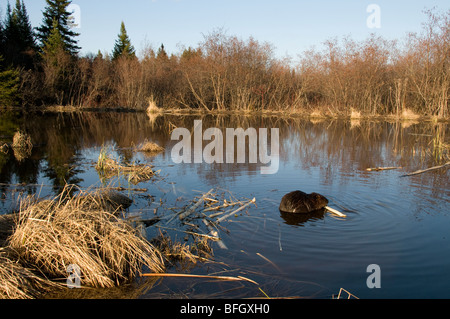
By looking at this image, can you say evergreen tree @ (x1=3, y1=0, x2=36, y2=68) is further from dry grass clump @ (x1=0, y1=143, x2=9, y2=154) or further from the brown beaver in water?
the brown beaver in water

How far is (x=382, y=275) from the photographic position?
14.9 ft

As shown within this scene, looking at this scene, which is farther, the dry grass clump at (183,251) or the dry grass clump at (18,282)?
the dry grass clump at (183,251)

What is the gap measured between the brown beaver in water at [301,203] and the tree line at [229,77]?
25761mm

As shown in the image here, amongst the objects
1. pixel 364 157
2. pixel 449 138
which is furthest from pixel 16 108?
pixel 449 138

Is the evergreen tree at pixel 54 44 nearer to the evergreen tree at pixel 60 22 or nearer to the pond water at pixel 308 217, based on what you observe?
the evergreen tree at pixel 60 22

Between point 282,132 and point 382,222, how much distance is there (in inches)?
563

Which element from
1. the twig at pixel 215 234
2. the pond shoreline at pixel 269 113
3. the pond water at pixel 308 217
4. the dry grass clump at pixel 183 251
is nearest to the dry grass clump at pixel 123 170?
the pond water at pixel 308 217

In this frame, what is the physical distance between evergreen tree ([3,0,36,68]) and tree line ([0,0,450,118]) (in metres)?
0.11

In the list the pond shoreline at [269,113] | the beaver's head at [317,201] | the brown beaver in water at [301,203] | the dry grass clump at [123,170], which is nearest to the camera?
the brown beaver in water at [301,203]

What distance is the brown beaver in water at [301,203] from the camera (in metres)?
6.71

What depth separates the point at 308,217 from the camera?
656cm

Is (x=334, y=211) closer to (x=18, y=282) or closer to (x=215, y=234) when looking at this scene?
(x=215, y=234)

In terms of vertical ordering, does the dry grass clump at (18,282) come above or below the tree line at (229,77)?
below

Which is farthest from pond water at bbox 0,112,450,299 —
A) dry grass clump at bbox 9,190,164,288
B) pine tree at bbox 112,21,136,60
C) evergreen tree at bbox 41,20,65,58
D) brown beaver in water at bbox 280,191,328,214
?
pine tree at bbox 112,21,136,60
